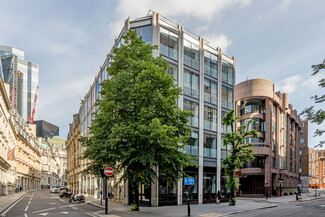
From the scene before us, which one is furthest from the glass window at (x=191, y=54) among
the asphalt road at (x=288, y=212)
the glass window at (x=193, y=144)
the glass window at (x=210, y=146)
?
the asphalt road at (x=288, y=212)

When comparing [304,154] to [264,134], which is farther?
[304,154]

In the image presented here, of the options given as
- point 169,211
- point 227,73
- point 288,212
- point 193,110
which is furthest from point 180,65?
point 288,212

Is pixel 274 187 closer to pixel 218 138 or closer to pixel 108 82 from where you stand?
pixel 218 138

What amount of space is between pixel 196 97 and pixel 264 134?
2990 cm

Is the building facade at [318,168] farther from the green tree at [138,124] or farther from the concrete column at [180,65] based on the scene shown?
the green tree at [138,124]

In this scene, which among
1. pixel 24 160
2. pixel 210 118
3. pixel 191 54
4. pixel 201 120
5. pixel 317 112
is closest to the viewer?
pixel 317 112

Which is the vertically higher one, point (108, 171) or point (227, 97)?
point (227, 97)

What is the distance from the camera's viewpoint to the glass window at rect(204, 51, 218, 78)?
3394 cm

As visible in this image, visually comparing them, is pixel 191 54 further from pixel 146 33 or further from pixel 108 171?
pixel 108 171

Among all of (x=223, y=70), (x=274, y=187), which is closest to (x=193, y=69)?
(x=223, y=70)

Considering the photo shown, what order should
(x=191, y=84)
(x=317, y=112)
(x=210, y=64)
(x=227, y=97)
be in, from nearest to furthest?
(x=317, y=112)
(x=191, y=84)
(x=210, y=64)
(x=227, y=97)

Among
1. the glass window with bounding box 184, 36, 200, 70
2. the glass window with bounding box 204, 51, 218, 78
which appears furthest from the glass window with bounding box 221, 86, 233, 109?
the glass window with bounding box 184, 36, 200, 70

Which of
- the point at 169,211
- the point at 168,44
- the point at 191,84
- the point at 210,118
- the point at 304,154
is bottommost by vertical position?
the point at 304,154

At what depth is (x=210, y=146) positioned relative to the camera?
108 ft
